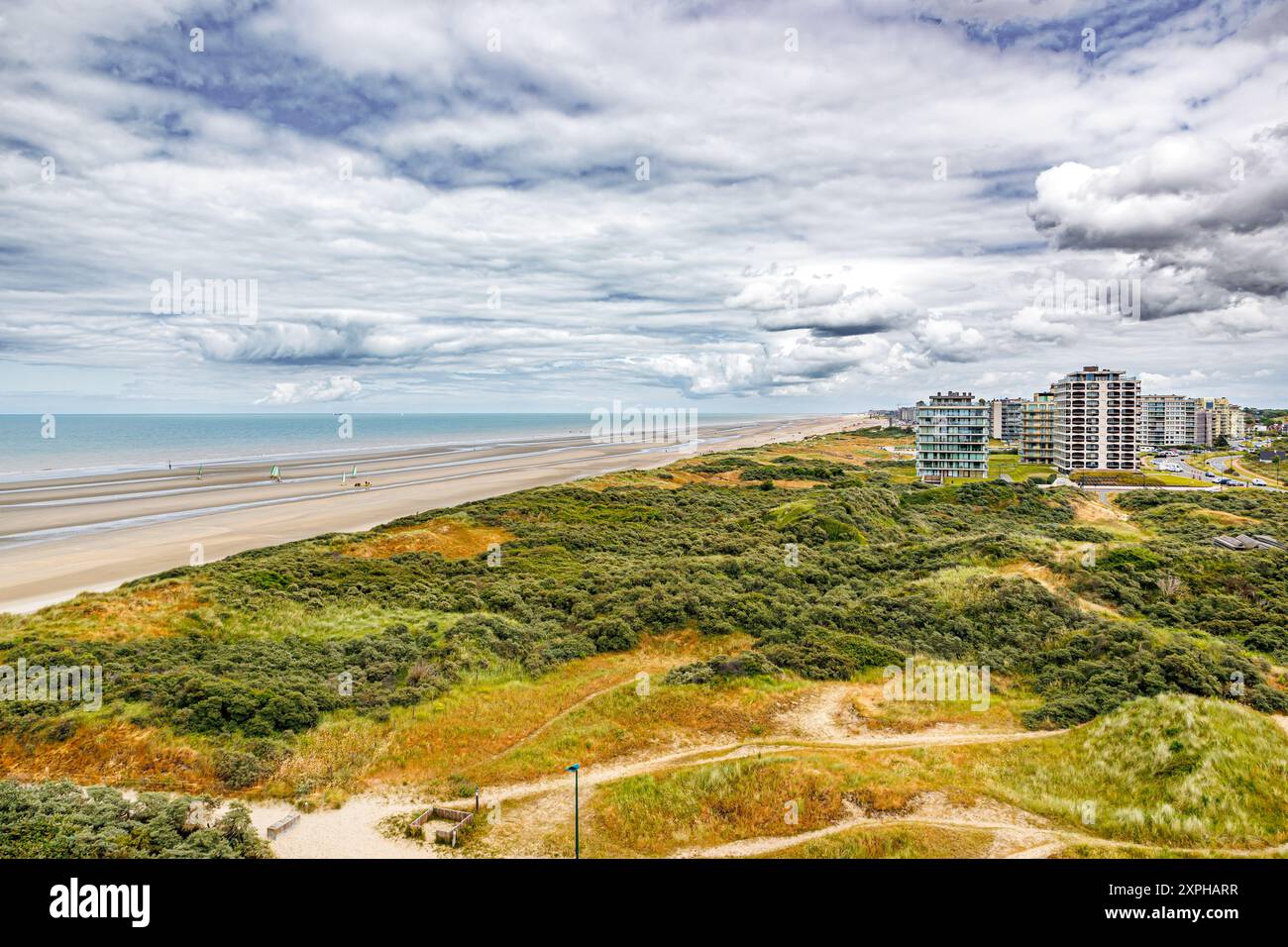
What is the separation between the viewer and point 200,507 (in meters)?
77.9

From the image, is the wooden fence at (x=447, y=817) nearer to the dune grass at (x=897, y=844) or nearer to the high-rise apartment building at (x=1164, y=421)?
the dune grass at (x=897, y=844)

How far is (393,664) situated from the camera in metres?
30.2

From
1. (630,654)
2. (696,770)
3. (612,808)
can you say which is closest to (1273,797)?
(696,770)

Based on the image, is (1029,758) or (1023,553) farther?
(1023,553)

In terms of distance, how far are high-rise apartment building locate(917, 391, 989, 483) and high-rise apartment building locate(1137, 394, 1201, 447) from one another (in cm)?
11029

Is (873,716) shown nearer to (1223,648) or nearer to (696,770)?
(696,770)

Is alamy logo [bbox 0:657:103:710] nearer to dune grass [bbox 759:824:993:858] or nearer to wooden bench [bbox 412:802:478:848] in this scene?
wooden bench [bbox 412:802:478:848]

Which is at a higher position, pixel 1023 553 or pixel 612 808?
pixel 1023 553

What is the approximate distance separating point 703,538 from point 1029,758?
33.7 m

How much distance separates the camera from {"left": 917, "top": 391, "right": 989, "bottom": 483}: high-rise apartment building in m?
105

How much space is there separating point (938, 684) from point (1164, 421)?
202 metres

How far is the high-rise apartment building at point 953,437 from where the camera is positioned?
10538 centimetres

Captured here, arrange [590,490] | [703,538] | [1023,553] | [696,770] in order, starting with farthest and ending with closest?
1. [590,490]
2. [703,538]
3. [1023,553]
4. [696,770]
